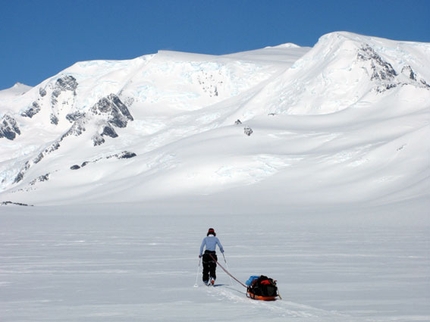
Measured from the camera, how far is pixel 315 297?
17141mm

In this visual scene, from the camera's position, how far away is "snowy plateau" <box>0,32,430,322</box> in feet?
57.0

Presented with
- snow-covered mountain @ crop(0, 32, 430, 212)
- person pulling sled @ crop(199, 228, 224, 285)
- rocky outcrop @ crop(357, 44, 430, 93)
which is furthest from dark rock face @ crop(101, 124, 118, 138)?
person pulling sled @ crop(199, 228, 224, 285)

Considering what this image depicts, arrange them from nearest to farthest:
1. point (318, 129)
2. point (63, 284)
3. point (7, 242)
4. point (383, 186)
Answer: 1. point (63, 284)
2. point (7, 242)
3. point (383, 186)
4. point (318, 129)

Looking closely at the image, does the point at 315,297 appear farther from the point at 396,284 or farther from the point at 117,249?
the point at 117,249

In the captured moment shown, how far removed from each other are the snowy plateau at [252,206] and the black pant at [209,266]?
34 cm

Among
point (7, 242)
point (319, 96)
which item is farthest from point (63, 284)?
point (319, 96)

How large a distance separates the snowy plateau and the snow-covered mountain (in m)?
0.46

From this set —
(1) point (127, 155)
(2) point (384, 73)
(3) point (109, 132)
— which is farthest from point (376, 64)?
(3) point (109, 132)

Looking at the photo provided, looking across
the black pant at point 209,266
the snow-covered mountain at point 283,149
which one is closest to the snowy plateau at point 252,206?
the black pant at point 209,266

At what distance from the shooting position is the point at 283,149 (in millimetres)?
126375

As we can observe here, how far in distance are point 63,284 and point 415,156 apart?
84279 mm

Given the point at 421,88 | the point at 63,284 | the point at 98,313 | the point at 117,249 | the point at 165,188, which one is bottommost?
the point at 98,313

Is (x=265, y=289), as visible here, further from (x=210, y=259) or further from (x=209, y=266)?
(x=210, y=259)

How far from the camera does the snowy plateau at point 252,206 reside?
684 inches
